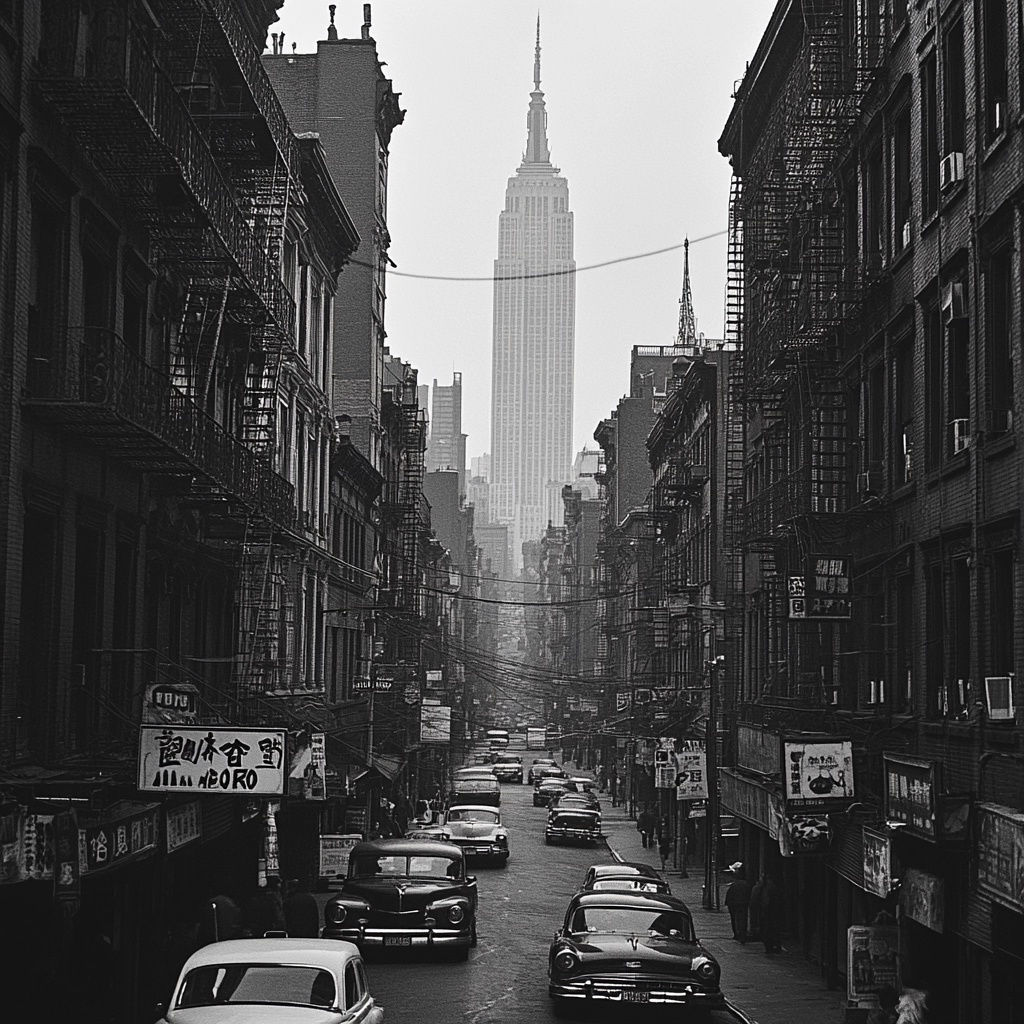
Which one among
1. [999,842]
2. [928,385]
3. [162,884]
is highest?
[928,385]

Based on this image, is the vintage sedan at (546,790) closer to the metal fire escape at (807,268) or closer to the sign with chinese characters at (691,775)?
the sign with chinese characters at (691,775)

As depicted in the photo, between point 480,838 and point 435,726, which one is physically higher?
point 435,726

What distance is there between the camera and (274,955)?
13.5 meters

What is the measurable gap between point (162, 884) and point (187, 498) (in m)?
5.81

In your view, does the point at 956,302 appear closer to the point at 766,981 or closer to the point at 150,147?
the point at 150,147

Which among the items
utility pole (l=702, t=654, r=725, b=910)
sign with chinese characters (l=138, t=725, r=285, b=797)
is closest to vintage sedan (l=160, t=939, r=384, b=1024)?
sign with chinese characters (l=138, t=725, r=285, b=797)

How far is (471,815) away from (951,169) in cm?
3093

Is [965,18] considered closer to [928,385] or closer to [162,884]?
[928,385]

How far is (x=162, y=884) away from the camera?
894 inches

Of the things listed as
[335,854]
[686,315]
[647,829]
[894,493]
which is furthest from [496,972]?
[686,315]

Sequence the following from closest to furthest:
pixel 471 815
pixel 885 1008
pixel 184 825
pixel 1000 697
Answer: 1. pixel 1000 697
2. pixel 885 1008
3. pixel 184 825
4. pixel 471 815

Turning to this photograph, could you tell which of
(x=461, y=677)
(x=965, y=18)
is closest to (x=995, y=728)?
(x=965, y=18)

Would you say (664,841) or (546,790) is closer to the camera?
(664,841)

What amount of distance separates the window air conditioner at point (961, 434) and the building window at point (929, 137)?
3.31 metres
